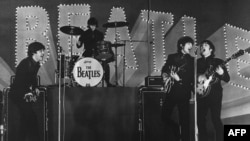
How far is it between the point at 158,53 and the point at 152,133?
126cm

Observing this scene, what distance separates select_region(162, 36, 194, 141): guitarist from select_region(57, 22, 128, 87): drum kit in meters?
0.84

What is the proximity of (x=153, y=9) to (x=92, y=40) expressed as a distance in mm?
1081

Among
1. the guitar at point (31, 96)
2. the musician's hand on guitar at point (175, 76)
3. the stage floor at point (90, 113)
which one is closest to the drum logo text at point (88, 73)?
the stage floor at point (90, 113)

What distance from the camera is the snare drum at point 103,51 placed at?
5.45 m

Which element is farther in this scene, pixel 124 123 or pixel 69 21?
pixel 69 21

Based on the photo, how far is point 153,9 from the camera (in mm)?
5770

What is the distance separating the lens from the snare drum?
17.9ft

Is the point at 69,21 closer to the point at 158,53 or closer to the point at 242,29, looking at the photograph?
the point at 158,53

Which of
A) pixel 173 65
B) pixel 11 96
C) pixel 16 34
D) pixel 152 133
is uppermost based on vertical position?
pixel 16 34

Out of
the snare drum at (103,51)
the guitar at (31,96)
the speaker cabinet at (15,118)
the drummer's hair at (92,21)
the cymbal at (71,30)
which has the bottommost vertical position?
the speaker cabinet at (15,118)

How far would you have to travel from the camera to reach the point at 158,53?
5.71 meters

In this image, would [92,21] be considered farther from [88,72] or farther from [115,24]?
[88,72]

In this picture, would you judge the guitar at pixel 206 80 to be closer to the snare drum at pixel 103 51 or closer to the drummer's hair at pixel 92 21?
the snare drum at pixel 103 51

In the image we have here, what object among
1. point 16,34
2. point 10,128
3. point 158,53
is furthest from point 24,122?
point 158,53
